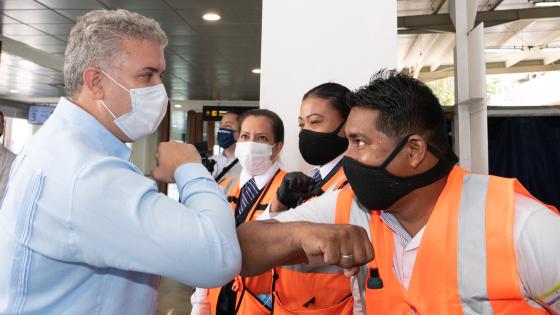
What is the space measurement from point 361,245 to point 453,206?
1.02 ft

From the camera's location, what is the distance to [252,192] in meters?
2.10

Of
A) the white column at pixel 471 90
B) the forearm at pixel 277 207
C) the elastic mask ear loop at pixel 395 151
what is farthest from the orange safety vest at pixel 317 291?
the white column at pixel 471 90

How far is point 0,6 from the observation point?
541cm

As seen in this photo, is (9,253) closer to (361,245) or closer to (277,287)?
(361,245)

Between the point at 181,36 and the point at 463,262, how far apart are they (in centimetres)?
625

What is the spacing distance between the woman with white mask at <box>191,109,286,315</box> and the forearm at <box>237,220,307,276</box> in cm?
60

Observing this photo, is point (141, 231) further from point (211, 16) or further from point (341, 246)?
point (211, 16)

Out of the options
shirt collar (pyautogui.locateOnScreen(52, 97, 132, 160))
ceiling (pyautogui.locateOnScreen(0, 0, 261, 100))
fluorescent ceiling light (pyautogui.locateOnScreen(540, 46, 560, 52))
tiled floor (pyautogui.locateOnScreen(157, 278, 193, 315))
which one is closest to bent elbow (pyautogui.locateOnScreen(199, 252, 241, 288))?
shirt collar (pyautogui.locateOnScreen(52, 97, 132, 160))

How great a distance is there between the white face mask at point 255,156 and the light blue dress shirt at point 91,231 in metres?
1.19

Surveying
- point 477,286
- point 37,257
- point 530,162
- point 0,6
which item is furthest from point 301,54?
point 0,6

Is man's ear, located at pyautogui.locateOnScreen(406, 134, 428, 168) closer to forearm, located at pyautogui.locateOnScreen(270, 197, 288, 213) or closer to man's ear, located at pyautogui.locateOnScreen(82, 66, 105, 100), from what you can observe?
forearm, located at pyautogui.locateOnScreen(270, 197, 288, 213)

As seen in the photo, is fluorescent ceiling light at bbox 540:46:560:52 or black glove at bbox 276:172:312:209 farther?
fluorescent ceiling light at bbox 540:46:560:52

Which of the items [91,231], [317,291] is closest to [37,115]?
[317,291]

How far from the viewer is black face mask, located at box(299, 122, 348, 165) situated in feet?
5.99
